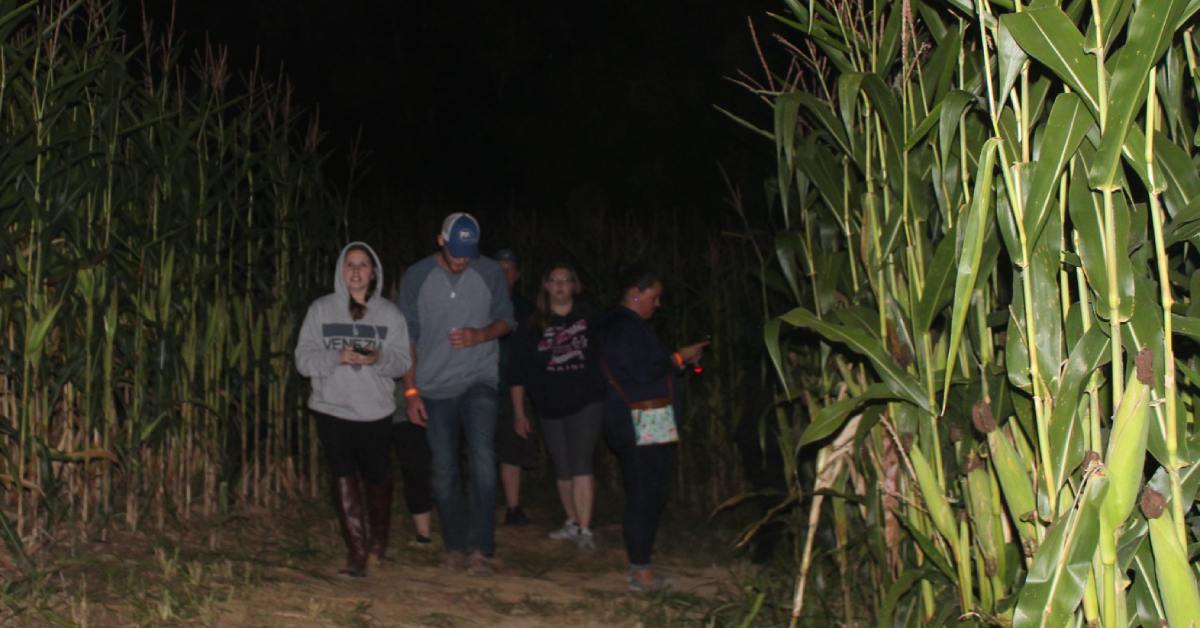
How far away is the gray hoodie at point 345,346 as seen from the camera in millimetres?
7715

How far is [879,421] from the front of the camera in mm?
4977

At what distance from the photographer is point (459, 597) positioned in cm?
764

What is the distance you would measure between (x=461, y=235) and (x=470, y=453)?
1.23m

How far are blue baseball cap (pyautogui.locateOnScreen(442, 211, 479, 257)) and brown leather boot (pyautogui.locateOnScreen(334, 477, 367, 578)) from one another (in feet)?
4.57

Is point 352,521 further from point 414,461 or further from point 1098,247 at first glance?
point 1098,247

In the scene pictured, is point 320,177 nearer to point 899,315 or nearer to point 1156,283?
point 899,315

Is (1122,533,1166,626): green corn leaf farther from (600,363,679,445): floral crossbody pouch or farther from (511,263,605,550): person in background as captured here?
(511,263,605,550): person in background

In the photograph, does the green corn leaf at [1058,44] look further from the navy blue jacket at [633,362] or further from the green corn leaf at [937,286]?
the navy blue jacket at [633,362]

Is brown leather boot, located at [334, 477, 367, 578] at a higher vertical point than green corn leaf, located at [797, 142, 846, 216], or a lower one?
lower

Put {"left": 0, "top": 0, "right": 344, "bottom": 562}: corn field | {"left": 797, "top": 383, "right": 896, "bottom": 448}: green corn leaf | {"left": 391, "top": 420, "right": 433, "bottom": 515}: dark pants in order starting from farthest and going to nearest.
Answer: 1. {"left": 391, "top": 420, "right": 433, "bottom": 515}: dark pants
2. {"left": 0, "top": 0, "right": 344, "bottom": 562}: corn field
3. {"left": 797, "top": 383, "right": 896, "bottom": 448}: green corn leaf

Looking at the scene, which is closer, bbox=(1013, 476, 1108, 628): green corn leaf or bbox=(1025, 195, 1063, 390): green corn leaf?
bbox=(1013, 476, 1108, 628): green corn leaf

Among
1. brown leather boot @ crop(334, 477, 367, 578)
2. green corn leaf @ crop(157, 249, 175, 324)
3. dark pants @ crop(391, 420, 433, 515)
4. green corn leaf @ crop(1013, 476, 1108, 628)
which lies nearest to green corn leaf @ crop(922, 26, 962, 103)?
green corn leaf @ crop(1013, 476, 1108, 628)

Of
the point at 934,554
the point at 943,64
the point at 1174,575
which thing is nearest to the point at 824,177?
the point at 943,64

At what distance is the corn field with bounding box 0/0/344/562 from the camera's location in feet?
23.4
